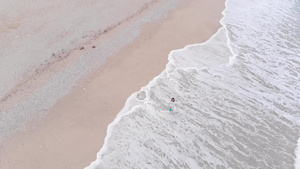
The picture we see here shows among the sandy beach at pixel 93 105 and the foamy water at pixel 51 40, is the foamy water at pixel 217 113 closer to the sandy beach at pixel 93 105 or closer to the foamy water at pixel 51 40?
the sandy beach at pixel 93 105

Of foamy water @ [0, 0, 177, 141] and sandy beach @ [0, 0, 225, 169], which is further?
foamy water @ [0, 0, 177, 141]

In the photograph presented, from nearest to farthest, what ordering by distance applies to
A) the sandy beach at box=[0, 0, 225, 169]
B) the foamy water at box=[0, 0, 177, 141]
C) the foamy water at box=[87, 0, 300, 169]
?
the sandy beach at box=[0, 0, 225, 169] → the foamy water at box=[87, 0, 300, 169] → the foamy water at box=[0, 0, 177, 141]

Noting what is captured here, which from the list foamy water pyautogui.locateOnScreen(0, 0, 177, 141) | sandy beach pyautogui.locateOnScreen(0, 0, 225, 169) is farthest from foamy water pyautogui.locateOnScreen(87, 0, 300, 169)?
foamy water pyautogui.locateOnScreen(0, 0, 177, 141)

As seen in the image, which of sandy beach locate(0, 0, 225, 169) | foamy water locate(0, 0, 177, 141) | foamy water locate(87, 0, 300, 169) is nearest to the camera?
sandy beach locate(0, 0, 225, 169)

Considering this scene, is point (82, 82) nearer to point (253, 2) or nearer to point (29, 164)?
point (29, 164)

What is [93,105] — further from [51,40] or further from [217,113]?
[217,113]

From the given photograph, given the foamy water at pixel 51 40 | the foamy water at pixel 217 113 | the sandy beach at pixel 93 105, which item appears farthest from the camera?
the foamy water at pixel 51 40

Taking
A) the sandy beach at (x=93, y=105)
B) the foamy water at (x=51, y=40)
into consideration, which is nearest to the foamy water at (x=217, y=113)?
the sandy beach at (x=93, y=105)

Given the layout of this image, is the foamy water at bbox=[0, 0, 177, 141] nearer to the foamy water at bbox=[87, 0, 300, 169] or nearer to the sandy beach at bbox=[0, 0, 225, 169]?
the sandy beach at bbox=[0, 0, 225, 169]
